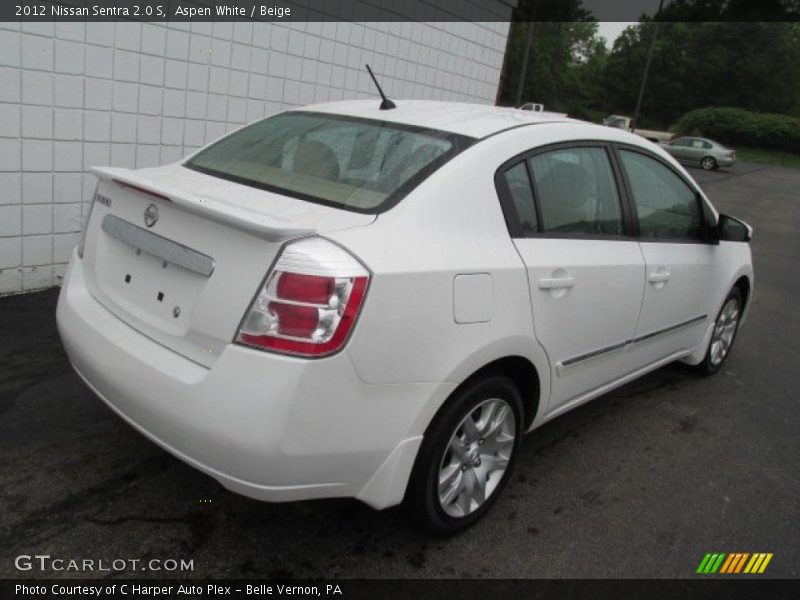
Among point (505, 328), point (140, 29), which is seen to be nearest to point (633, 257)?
point (505, 328)

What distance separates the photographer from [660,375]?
4.78 meters

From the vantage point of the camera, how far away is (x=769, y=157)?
1741 inches

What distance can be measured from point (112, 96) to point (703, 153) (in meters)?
28.8

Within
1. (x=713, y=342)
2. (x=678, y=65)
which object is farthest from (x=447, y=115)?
(x=678, y=65)

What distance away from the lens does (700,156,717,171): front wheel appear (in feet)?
96.2

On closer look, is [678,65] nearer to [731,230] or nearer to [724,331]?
[724,331]

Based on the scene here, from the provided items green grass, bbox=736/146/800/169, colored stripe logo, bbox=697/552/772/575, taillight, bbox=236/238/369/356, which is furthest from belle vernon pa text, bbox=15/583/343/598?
green grass, bbox=736/146/800/169

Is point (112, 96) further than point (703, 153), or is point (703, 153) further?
point (703, 153)

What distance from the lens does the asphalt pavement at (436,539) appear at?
8.32 ft

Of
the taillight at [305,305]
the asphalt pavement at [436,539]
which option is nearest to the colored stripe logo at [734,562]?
the asphalt pavement at [436,539]

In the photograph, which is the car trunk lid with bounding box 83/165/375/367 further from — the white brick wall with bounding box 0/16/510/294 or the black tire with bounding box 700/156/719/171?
the black tire with bounding box 700/156/719/171

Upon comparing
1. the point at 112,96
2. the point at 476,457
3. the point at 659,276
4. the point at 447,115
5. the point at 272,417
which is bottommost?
the point at 476,457
